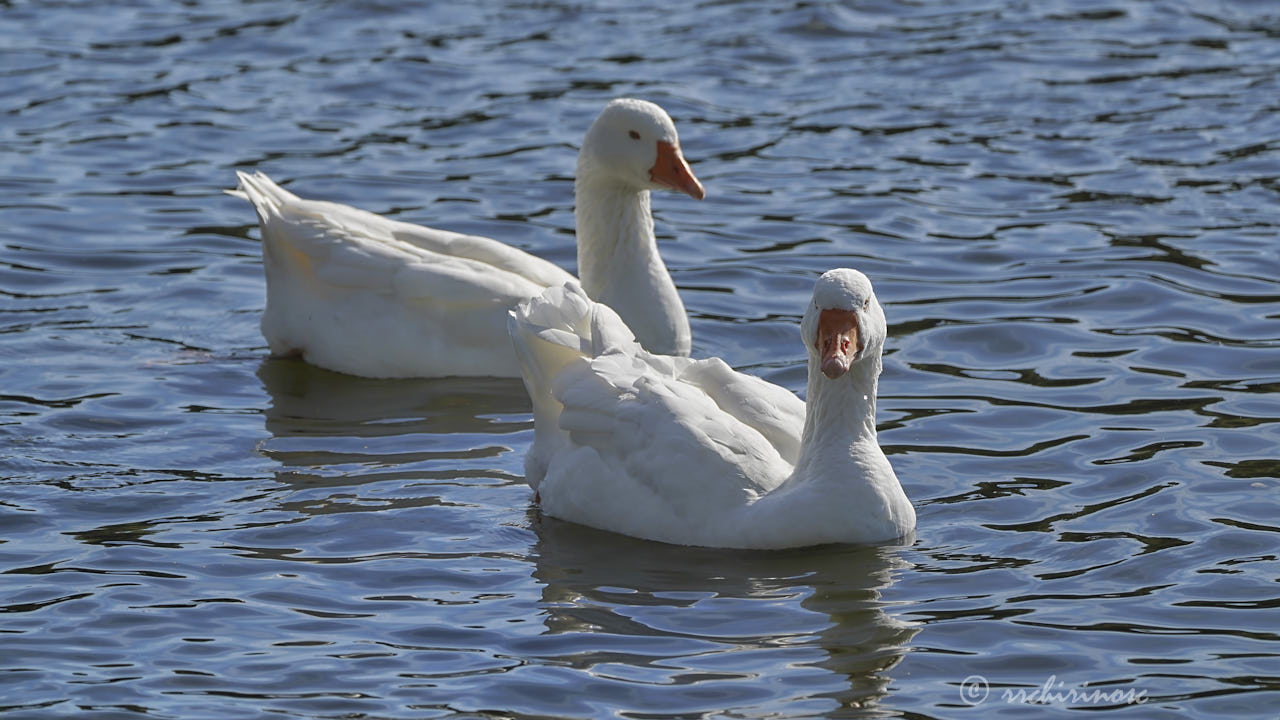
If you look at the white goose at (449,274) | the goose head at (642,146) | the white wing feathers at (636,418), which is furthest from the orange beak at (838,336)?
the goose head at (642,146)

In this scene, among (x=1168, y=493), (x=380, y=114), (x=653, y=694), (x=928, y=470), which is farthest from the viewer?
(x=380, y=114)

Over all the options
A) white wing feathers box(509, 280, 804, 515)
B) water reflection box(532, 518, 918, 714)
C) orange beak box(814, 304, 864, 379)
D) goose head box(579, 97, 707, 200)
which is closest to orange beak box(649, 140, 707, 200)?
goose head box(579, 97, 707, 200)

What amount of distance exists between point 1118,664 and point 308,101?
10.5 m

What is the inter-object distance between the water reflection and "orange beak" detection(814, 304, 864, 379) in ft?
2.60

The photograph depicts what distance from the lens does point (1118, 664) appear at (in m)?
6.41

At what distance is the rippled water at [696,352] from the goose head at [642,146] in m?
1.00

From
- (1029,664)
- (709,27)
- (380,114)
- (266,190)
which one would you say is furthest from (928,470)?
(709,27)

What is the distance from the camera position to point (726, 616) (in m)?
6.90

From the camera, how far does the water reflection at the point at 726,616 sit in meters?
6.37

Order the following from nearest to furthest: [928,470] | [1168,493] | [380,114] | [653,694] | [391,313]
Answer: [653,694] → [1168,493] → [928,470] → [391,313] → [380,114]

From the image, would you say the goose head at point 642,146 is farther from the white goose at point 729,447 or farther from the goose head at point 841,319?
the goose head at point 841,319

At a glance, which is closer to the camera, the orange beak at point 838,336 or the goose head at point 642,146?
the orange beak at point 838,336

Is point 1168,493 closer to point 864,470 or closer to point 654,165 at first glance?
point 864,470

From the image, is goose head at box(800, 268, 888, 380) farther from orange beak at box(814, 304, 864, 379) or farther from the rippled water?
the rippled water
